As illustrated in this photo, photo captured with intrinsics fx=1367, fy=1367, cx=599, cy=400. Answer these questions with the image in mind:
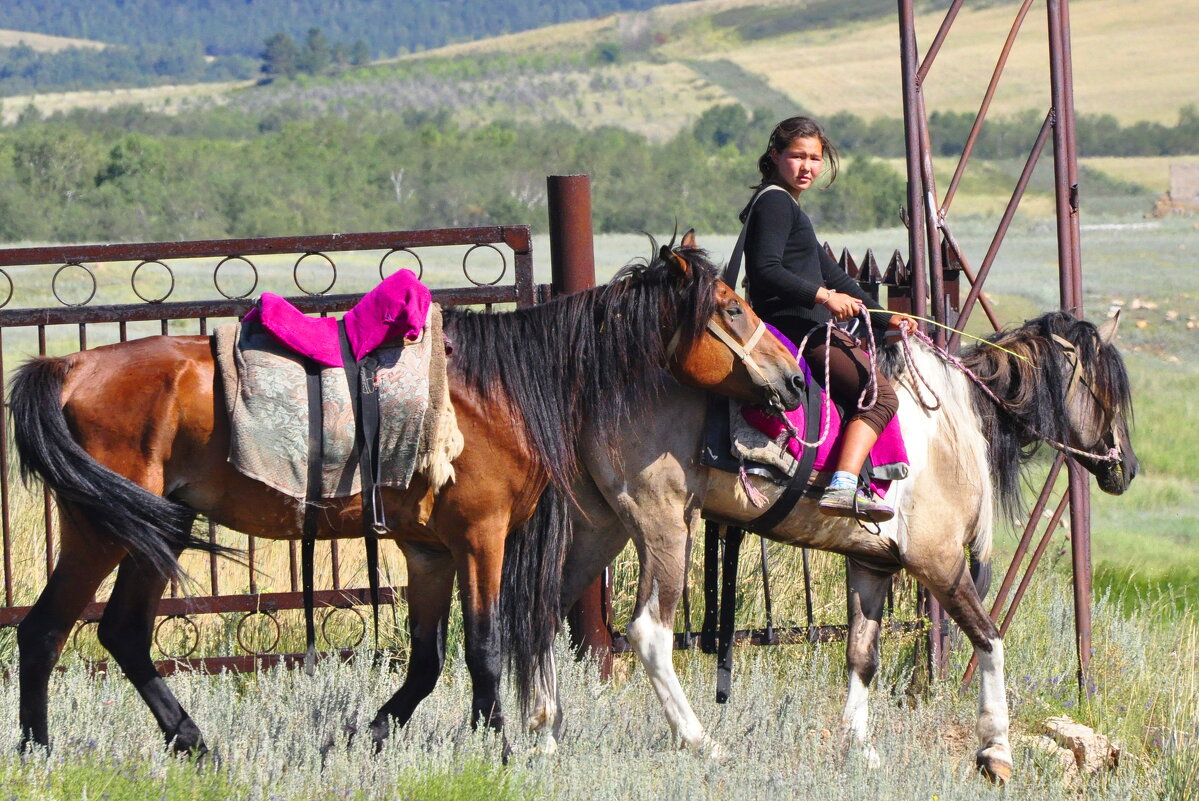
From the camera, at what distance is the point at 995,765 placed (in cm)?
518

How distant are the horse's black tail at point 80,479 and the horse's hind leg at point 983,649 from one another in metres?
2.78

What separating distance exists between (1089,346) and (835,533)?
51.9 inches

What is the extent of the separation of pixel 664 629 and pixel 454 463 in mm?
1042

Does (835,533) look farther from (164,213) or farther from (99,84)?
(99,84)

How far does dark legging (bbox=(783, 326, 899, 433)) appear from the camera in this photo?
16.5 ft

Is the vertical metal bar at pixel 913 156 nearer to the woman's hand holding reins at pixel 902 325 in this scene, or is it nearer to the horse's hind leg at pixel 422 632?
the woman's hand holding reins at pixel 902 325

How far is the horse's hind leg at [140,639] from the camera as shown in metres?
4.95

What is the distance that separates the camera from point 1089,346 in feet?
18.1

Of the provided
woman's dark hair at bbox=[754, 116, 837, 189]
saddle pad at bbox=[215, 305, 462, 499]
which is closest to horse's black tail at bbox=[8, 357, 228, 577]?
saddle pad at bbox=[215, 305, 462, 499]

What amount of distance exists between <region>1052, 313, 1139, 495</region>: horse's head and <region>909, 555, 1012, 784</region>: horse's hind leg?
2.60 ft

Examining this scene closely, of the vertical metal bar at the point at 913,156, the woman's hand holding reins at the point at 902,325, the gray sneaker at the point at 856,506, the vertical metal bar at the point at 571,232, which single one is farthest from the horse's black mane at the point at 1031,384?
the vertical metal bar at the point at 571,232

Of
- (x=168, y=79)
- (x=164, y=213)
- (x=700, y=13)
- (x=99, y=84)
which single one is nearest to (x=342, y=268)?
(x=164, y=213)

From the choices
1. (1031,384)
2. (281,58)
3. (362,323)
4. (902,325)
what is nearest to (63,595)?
(362,323)

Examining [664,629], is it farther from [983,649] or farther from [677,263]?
[677,263]
